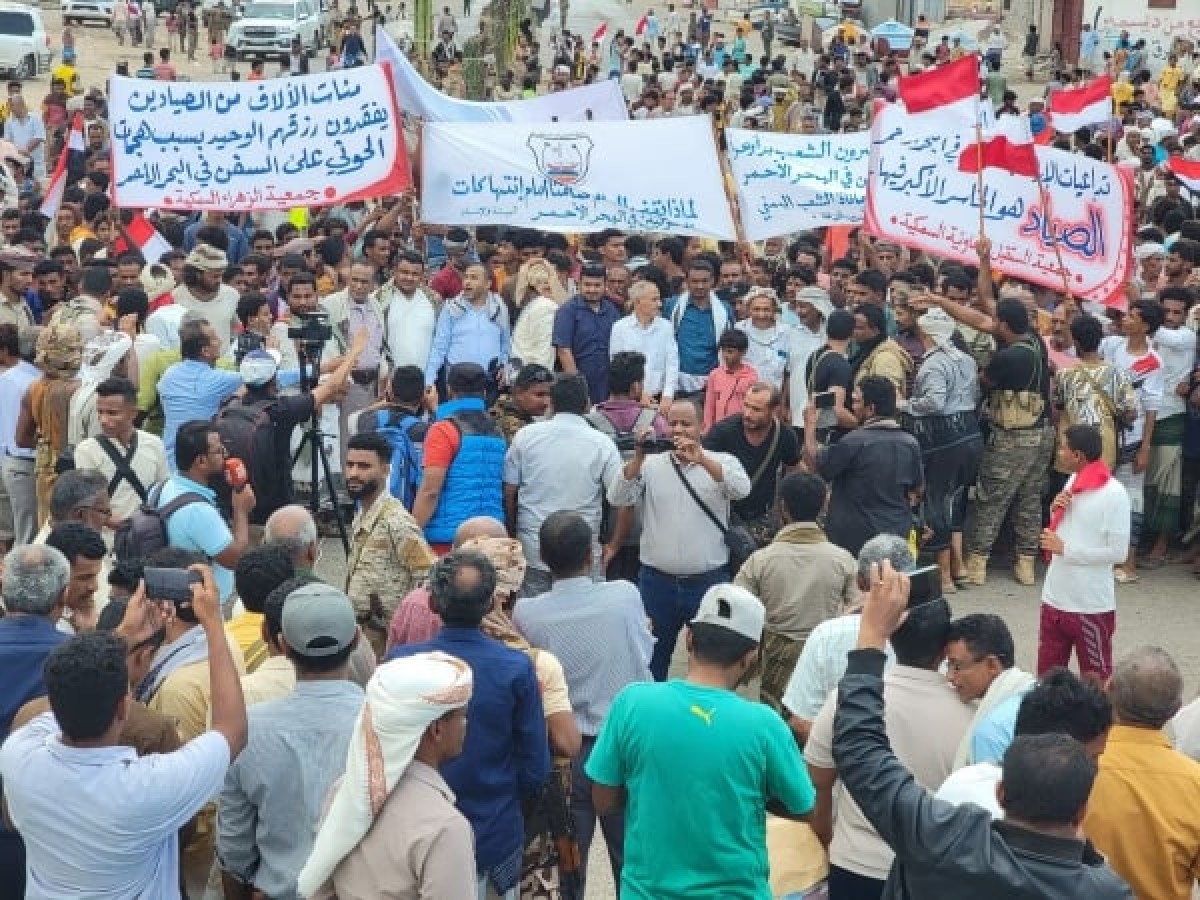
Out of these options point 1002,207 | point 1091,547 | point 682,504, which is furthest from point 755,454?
point 1002,207

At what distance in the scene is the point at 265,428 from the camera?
29.7ft

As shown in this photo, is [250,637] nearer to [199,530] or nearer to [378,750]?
[199,530]

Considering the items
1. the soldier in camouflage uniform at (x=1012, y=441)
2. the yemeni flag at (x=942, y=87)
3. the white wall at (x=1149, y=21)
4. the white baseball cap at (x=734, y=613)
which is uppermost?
the yemeni flag at (x=942, y=87)

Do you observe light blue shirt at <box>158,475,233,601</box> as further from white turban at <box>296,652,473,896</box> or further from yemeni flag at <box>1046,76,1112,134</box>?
yemeni flag at <box>1046,76,1112,134</box>

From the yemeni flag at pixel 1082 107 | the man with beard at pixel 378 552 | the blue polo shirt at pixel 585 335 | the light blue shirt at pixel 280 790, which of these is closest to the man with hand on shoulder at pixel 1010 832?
the light blue shirt at pixel 280 790

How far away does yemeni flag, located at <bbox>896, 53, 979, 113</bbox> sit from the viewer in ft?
38.6

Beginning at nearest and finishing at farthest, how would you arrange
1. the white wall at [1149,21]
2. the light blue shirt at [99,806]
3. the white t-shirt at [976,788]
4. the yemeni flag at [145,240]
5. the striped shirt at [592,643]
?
1. the white t-shirt at [976,788]
2. the light blue shirt at [99,806]
3. the striped shirt at [592,643]
4. the yemeni flag at [145,240]
5. the white wall at [1149,21]

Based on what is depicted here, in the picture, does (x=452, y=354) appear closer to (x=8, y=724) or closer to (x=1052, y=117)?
(x=8, y=724)

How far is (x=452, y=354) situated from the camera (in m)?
11.3

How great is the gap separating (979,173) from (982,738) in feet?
22.0

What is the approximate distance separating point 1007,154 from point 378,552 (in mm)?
6070

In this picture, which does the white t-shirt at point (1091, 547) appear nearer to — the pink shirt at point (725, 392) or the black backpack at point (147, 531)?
the pink shirt at point (725, 392)

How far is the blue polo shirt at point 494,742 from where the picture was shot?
17.6 ft

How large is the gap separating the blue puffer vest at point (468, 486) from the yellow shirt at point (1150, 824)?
12.8 feet
